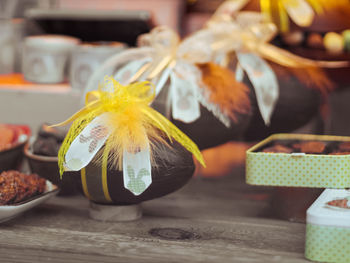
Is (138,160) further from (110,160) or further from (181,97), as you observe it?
(181,97)

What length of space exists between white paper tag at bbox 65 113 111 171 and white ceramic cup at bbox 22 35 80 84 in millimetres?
363

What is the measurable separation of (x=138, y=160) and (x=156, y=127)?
2.4 inches

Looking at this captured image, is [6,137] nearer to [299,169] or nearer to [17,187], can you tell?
[17,187]

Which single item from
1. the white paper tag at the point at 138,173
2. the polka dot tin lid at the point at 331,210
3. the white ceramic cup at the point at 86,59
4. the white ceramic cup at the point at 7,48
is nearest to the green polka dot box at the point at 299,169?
the polka dot tin lid at the point at 331,210

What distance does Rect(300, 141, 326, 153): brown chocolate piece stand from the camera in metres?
0.76

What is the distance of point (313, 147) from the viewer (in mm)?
768

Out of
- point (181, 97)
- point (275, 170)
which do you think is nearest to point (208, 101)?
point (181, 97)

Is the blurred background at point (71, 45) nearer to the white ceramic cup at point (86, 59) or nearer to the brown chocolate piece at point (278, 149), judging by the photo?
the white ceramic cup at point (86, 59)

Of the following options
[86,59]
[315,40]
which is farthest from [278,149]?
[86,59]

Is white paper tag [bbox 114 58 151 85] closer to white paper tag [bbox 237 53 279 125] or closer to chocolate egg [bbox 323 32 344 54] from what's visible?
white paper tag [bbox 237 53 279 125]

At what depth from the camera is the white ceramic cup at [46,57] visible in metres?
1.02

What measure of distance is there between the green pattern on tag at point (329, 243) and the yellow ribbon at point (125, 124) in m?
0.17

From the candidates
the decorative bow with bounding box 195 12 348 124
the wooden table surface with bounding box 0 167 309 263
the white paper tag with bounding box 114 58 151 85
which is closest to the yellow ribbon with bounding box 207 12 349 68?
the decorative bow with bounding box 195 12 348 124

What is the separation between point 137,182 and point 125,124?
0.08m
